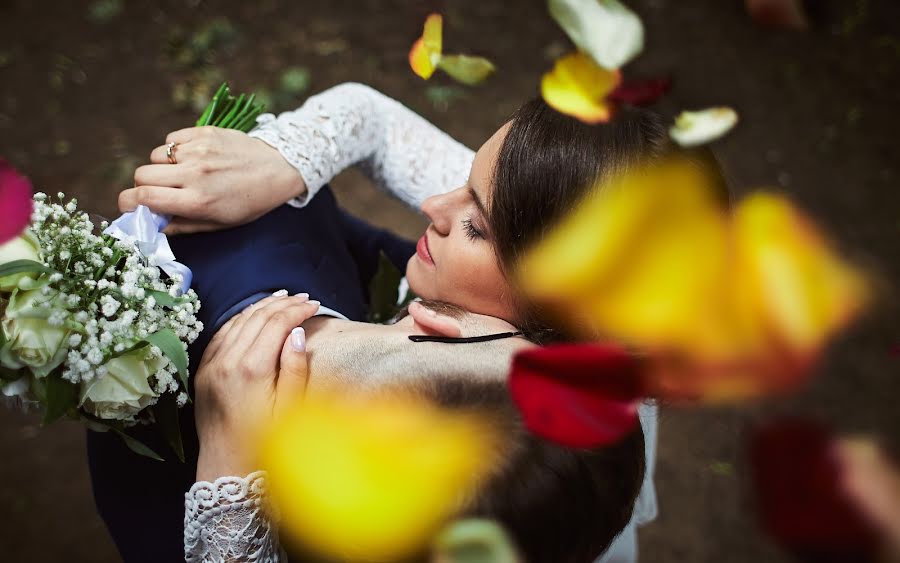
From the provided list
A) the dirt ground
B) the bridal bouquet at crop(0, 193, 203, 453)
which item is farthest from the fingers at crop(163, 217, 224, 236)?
the dirt ground

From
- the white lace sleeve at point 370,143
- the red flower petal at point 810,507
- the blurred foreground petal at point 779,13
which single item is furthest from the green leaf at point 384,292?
the blurred foreground petal at point 779,13

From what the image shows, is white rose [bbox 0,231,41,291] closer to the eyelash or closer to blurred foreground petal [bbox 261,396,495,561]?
blurred foreground petal [bbox 261,396,495,561]

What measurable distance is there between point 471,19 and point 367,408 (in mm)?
2369

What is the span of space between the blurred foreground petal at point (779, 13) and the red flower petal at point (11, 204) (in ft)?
8.80

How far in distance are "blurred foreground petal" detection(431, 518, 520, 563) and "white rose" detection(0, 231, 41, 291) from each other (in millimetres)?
591

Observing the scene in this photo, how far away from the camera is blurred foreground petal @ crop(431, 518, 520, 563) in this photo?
831 millimetres

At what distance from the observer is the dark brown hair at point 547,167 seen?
1079mm

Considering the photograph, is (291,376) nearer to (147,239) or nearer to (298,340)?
(298,340)

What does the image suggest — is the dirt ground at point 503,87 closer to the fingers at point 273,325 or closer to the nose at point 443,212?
the nose at point 443,212

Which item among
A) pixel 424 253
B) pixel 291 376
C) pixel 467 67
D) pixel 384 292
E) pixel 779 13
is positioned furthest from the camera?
pixel 779 13

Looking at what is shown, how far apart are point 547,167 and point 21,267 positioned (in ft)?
2.32

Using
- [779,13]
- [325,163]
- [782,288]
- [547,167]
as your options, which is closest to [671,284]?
[782,288]

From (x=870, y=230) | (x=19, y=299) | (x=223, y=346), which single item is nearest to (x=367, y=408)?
(x=223, y=346)

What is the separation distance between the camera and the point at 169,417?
3.40 feet
